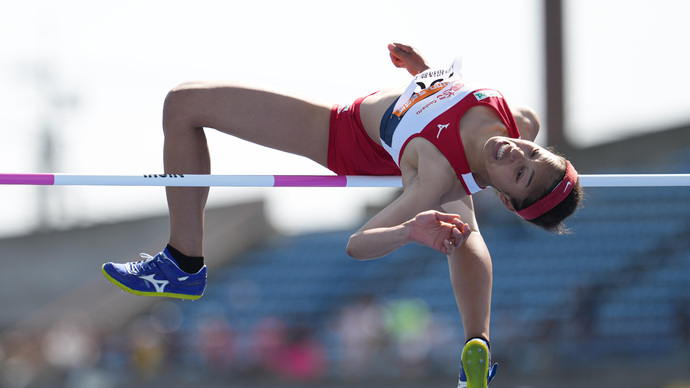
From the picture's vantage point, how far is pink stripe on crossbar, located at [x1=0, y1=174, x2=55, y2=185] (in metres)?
3.35

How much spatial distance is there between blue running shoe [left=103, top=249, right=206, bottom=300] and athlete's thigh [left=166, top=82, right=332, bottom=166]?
1.95ft

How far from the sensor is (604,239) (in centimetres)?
1168

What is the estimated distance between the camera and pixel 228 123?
3.41 m

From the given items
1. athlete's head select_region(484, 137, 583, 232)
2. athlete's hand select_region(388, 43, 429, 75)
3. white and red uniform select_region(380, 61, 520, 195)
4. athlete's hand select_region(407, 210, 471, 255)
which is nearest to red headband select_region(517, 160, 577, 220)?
athlete's head select_region(484, 137, 583, 232)

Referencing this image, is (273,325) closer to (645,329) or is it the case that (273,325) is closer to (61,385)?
(61,385)

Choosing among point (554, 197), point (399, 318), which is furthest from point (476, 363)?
point (399, 318)

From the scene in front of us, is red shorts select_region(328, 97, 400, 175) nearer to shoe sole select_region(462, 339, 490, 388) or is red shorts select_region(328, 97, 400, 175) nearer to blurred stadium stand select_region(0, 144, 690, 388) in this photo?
shoe sole select_region(462, 339, 490, 388)

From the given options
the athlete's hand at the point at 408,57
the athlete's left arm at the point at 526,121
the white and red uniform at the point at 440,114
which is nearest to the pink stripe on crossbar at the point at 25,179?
the white and red uniform at the point at 440,114

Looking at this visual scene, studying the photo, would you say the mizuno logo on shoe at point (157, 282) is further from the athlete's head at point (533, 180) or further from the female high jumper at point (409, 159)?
the athlete's head at point (533, 180)

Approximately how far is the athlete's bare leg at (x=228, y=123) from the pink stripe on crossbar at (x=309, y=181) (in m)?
0.09

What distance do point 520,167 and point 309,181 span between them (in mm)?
883

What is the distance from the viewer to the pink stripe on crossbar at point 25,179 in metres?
3.35

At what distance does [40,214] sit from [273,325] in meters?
12.0

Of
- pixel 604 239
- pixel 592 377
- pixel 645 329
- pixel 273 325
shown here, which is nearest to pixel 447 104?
pixel 592 377
